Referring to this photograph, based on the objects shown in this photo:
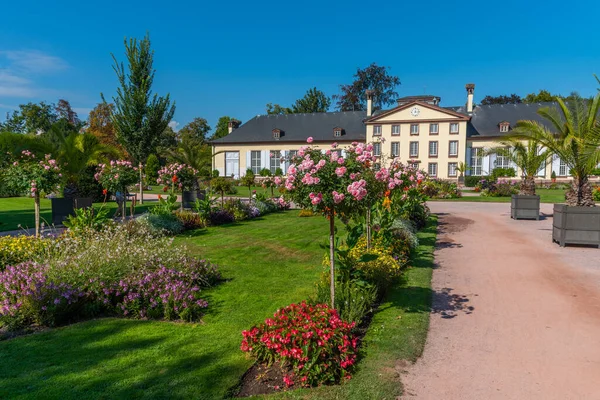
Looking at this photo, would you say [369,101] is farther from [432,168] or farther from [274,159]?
[274,159]

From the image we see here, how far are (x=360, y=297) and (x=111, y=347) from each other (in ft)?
9.67

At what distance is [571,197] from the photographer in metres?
11.1

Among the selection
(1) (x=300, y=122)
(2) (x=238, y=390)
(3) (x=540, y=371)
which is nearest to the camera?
(2) (x=238, y=390)

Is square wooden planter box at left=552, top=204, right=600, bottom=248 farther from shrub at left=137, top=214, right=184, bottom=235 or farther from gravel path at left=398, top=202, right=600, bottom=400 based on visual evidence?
shrub at left=137, top=214, right=184, bottom=235

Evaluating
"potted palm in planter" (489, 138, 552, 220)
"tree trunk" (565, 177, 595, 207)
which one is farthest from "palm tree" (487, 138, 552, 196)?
"tree trunk" (565, 177, 595, 207)

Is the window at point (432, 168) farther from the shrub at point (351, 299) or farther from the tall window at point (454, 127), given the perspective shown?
the shrub at point (351, 299)

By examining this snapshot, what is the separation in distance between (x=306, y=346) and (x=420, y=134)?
39.5m

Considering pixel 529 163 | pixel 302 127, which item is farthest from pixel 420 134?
pixel 529 163

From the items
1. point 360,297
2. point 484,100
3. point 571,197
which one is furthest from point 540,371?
point 484,100

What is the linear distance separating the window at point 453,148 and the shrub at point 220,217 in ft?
101

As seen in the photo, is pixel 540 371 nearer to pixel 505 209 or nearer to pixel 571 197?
pixel 571 197

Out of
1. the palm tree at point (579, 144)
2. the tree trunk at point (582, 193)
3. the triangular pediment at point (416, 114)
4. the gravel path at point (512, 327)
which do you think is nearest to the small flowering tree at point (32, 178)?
the gravel path at point (512, 327)

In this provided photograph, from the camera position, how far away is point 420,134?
40562 millimetres

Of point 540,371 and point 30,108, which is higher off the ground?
point 30,108
